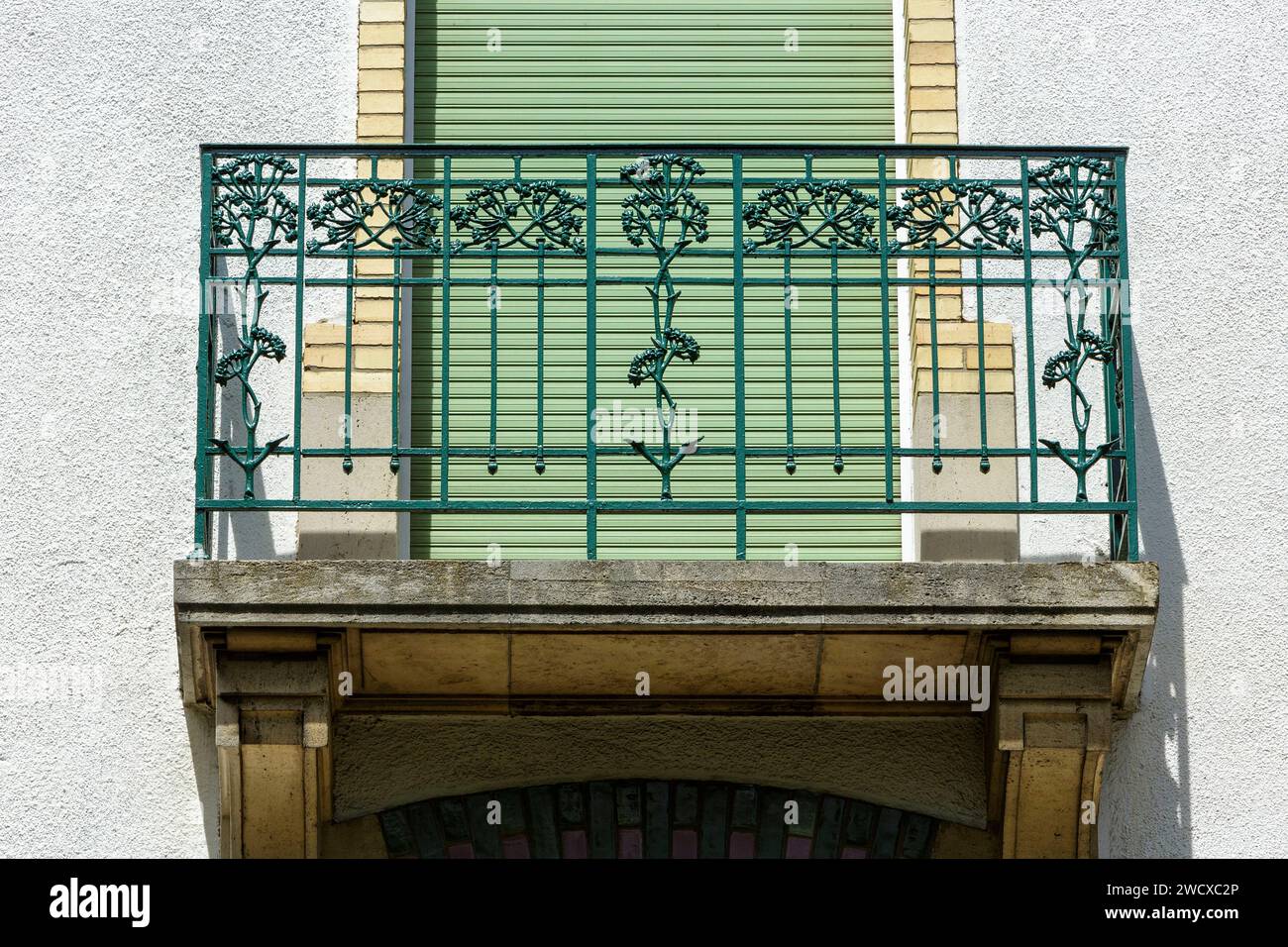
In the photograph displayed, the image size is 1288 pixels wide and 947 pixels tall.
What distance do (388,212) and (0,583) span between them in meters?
2.07

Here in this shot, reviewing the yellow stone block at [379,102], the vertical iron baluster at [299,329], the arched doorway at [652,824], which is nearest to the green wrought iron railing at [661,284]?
the vertical iron baluster at [299,329]

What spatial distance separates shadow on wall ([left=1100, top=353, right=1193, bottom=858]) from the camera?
30.2ft

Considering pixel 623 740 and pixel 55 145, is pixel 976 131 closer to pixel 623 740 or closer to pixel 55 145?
pixel 623 740

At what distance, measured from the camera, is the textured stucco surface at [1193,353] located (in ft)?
30.4

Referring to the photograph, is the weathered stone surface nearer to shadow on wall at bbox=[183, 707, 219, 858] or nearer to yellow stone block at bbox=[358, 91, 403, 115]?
shadow on wall at bbox=[183, 707, 219, 858]

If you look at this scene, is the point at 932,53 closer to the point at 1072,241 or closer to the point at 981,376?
the point at 1072,241

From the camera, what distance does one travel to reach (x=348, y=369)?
8.86m

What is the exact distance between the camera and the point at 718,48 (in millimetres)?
10375

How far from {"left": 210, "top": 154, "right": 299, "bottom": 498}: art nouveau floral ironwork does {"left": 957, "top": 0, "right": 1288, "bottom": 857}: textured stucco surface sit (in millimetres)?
2829

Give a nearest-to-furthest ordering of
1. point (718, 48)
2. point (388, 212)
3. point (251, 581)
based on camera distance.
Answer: point (251, 581) < point (388, 212) < point (718, 48)

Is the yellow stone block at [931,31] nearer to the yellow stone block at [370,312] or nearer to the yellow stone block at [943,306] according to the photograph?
the yellow stone block at [943,306]

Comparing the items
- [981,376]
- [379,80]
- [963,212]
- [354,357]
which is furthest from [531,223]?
[981,376]

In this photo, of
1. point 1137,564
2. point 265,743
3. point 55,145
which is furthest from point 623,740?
point 55,145

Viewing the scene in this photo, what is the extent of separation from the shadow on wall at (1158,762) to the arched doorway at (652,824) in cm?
72
